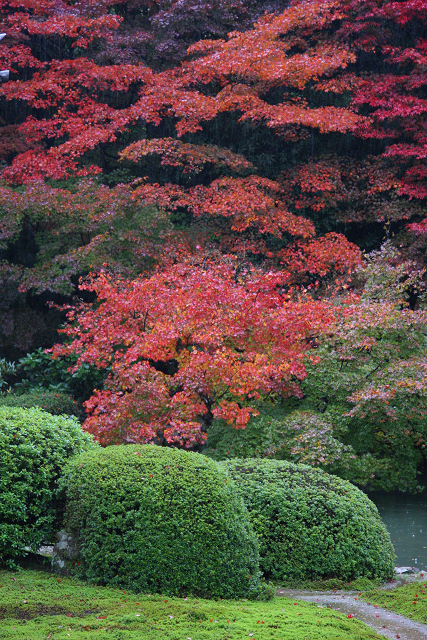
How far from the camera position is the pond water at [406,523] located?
7.15 meters

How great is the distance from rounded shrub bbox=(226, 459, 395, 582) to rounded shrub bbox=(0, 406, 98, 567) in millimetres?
1600

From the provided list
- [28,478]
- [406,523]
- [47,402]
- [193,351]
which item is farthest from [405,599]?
[47,402]

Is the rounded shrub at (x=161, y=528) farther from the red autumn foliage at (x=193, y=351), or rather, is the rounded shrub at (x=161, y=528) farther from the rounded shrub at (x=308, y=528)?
the red autumn foliage at (x=193, y=351)

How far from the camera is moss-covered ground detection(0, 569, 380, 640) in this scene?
3.48m

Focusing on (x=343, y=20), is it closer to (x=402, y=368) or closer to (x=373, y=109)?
(x=373, y=109)

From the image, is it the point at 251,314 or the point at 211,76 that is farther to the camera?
the point at 211,76

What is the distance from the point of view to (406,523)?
843 centimetres

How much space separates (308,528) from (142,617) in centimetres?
218

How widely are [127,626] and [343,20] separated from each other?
1478 centimetres

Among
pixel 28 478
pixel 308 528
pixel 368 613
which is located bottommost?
pixel 368 613

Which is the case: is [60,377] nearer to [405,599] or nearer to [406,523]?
[406,523]

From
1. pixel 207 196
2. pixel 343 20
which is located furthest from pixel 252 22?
pixel 207 196

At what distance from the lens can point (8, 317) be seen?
511 inches

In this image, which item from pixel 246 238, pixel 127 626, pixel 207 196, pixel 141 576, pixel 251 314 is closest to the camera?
pixel 127 626
